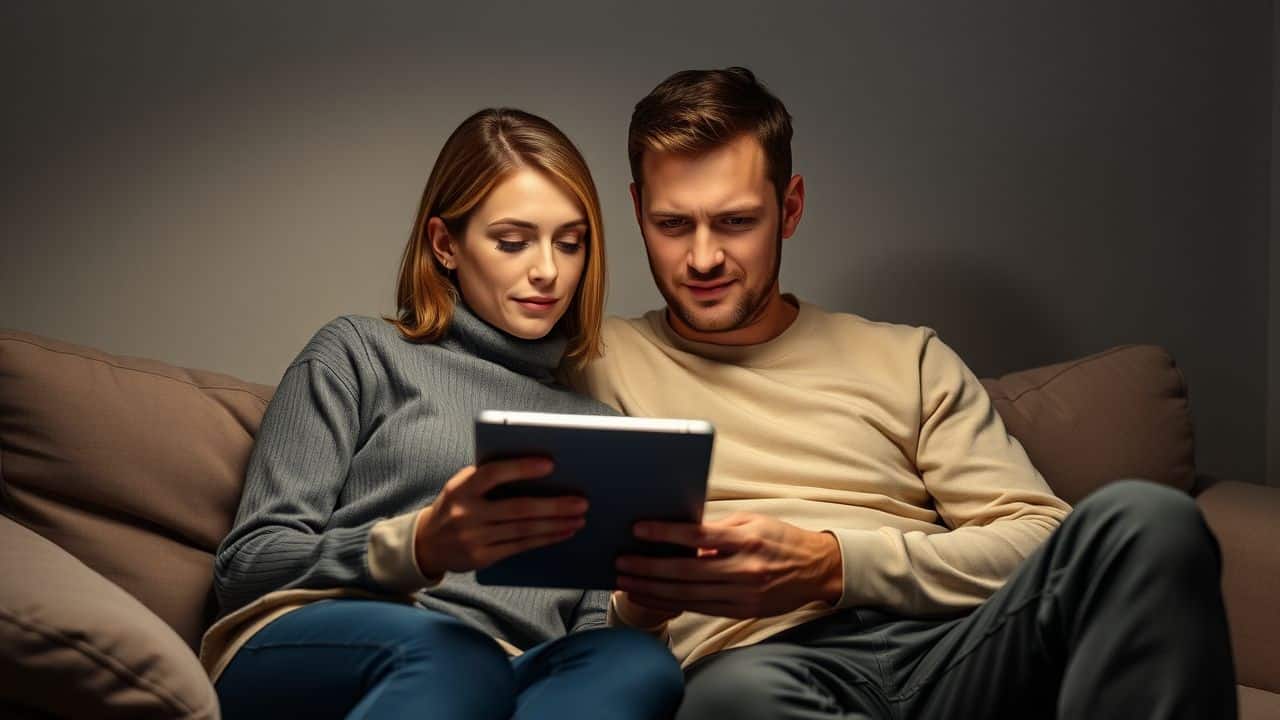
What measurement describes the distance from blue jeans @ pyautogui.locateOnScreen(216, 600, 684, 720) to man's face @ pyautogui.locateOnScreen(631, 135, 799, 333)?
0.57m

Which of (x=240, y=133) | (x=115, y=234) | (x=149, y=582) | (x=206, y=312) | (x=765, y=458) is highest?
(x=240, y=133)

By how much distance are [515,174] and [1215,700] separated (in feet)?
3.31

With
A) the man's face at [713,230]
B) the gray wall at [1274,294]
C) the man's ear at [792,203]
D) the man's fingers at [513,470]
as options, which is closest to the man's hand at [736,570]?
the man's fingers at [513,470]

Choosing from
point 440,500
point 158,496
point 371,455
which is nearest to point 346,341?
point 371,455

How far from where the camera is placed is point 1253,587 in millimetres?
1708

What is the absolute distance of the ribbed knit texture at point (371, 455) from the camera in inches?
51.6

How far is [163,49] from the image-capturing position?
6.15 feet

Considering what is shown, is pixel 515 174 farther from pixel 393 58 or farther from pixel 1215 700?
pixel 1215 700

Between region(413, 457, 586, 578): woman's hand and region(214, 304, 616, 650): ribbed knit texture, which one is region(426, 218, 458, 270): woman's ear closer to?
region(214, 304, 616, 650): ribbed knit texture

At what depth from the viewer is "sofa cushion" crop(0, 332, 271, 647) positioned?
1.43 meters

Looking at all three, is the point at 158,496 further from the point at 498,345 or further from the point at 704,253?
the point at 704,253

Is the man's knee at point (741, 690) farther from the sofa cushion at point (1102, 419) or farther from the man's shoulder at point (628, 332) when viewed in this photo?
the sofa cushion at point (1102, 419)

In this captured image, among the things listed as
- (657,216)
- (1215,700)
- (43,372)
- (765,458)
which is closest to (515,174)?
(657,216)

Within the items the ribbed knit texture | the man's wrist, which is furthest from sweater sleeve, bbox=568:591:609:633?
the man's wrist
